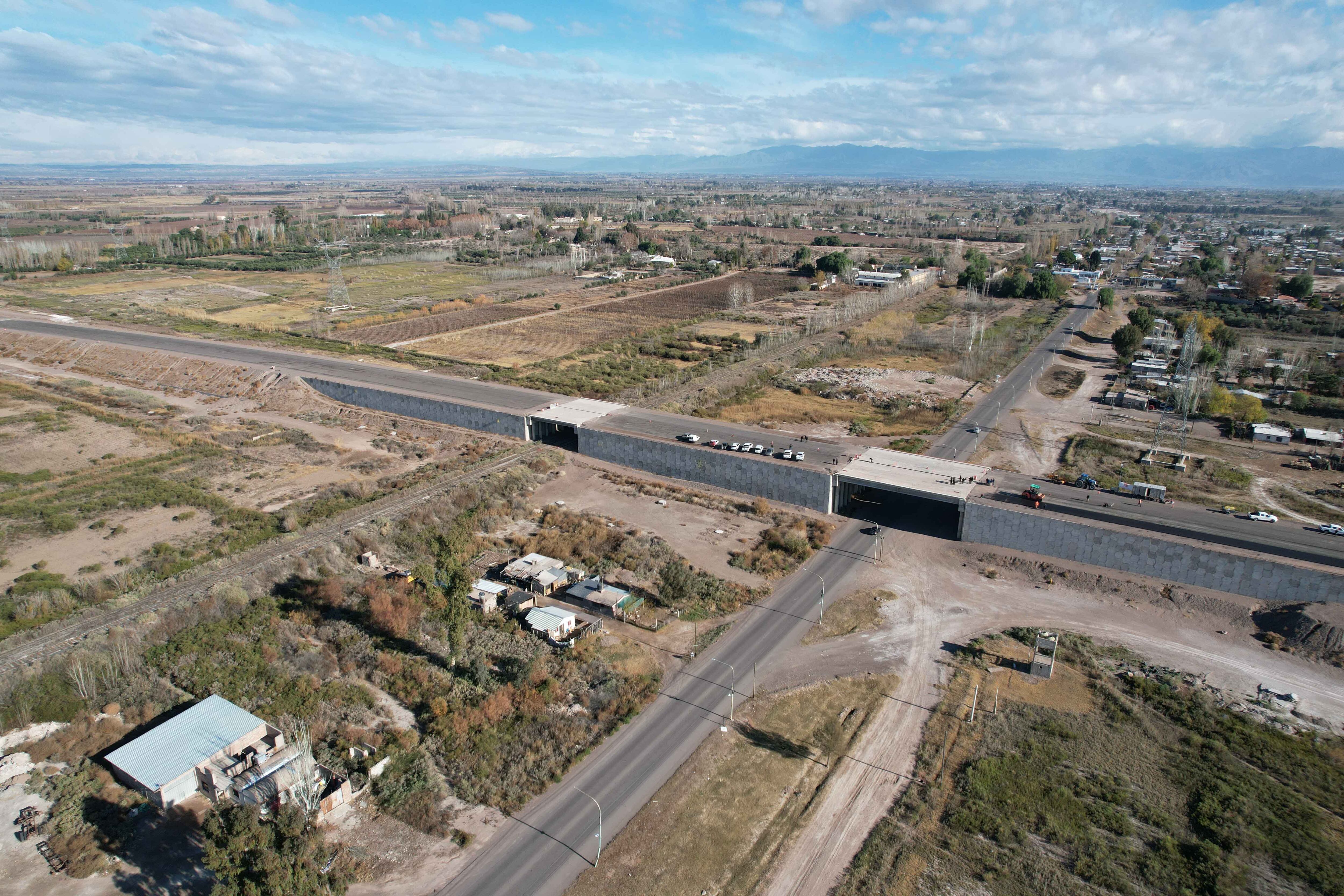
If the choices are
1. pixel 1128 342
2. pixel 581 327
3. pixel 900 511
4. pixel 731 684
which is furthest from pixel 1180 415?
pixel 581 327

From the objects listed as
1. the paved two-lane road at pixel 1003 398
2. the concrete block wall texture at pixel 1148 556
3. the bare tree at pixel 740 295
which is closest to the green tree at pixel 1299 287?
the paved two-lane road at pixel 1003 398

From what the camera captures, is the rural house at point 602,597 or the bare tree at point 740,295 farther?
the bare tree at point 740,295

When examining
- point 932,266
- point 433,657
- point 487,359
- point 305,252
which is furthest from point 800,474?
point 305,252

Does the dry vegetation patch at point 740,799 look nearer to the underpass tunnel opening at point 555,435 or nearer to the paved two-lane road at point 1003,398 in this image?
the paved two-lane road at point 1003,398

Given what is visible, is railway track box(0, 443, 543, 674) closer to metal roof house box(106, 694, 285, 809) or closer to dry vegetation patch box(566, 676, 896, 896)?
metal roof house box(106, 694, 285, 809)

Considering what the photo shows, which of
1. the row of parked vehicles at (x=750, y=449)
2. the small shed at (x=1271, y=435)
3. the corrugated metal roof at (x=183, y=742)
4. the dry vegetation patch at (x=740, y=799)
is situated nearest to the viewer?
the dry vegetation patch at (x=740, y=799)

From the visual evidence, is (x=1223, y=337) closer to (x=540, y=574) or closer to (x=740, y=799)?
(x=540, y=574)
